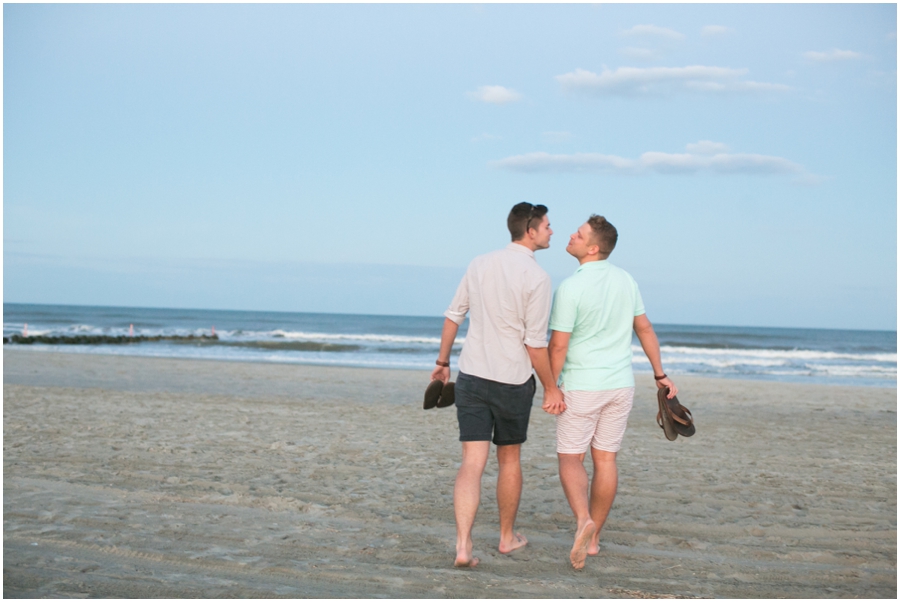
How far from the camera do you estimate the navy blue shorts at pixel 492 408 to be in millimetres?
3326

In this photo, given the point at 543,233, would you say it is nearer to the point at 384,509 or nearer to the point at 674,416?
the point at 674,416

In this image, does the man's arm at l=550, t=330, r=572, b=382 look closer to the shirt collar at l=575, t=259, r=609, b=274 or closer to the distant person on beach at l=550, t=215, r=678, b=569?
the distant person on beach at l=550, t=215, r=678, b=569

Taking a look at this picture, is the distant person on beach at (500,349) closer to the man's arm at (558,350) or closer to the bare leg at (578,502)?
the man's arm at (558,350)

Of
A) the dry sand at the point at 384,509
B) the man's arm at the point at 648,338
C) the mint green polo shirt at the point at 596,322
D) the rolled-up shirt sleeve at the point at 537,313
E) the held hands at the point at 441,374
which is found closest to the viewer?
the dry sand at the point at 384,509

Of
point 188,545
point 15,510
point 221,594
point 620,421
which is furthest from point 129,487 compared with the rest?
point 620,421

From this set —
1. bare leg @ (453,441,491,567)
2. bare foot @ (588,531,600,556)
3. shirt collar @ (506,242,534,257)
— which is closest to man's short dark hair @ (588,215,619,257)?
shirt collar @ (506,242,534,257)

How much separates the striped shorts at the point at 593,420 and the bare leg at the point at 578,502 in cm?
6

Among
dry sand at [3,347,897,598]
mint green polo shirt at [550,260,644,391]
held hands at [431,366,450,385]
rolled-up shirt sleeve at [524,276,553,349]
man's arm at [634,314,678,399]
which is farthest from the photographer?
held hands at [431,366,450,385]

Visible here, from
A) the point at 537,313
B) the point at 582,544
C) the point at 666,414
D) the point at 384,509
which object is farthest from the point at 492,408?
the point at 384,509

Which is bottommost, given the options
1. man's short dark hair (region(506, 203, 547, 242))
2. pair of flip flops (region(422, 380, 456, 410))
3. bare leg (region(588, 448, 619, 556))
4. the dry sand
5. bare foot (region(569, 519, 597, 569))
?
the dry sand

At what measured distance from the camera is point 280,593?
2904 millimetres

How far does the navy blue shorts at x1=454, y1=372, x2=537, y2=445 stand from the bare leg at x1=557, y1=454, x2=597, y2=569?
0.25 meters

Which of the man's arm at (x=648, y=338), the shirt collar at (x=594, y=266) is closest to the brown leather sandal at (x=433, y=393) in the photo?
the shirt collar at (x=594, y=266)

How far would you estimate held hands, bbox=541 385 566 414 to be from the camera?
11.0 feet
